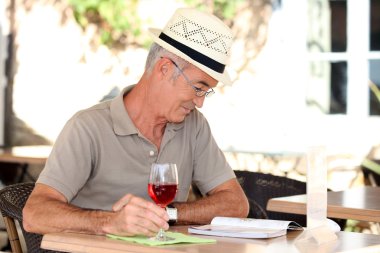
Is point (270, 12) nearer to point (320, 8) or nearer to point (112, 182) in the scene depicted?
point (320, 8)

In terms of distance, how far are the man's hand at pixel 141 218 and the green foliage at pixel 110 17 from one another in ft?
15.9

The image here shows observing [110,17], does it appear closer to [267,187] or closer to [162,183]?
[267,187]

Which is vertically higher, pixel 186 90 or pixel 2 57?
pixel 2 57

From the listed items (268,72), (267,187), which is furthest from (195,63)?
(268,72)

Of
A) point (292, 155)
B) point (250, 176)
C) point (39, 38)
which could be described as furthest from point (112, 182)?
point (39, 38)

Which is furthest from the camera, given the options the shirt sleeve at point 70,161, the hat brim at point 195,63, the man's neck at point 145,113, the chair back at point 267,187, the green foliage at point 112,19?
the green foliage at point 112,19

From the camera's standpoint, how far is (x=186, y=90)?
3377 millimetres

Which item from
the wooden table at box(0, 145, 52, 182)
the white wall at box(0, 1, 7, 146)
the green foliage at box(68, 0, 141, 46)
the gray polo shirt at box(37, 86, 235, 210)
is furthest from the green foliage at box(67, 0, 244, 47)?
the gray polo shirt at box(37, 86, 235, 210)

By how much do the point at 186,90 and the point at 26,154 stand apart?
372 centimetres

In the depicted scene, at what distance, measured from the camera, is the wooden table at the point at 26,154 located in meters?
6.62

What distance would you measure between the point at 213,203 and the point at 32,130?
15.5ft

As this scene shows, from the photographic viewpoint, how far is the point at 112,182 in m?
3.41

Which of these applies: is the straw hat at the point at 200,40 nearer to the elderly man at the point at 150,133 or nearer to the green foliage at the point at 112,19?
the elderly man at the point at 150,133

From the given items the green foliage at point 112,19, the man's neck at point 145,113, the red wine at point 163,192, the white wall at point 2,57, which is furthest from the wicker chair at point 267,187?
the white wall at point 2,57
